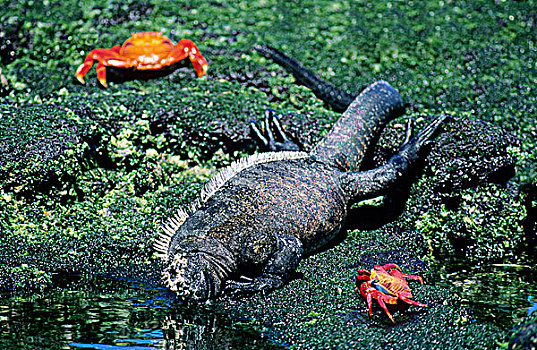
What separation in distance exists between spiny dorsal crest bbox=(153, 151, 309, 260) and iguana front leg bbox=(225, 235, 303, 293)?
0.68m

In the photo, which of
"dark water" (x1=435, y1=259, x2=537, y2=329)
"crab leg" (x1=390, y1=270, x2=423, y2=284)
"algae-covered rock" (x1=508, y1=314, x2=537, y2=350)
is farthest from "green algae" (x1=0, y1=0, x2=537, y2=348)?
"algae-covered rock" (x1=508, y1=314, x2=537, y2=350)

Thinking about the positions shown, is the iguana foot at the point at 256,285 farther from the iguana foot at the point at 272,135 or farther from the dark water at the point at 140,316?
the iguana foot at the point at 272,135

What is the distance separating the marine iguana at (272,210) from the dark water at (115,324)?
25 cm

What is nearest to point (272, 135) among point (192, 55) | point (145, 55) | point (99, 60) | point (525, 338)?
point (192, 55)

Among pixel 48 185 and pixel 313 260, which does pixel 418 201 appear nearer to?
pixel 313 260

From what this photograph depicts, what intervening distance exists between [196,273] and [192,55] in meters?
3.91

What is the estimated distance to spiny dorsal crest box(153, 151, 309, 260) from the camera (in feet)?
16.4

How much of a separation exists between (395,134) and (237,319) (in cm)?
311

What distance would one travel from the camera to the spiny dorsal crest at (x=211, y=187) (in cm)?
498

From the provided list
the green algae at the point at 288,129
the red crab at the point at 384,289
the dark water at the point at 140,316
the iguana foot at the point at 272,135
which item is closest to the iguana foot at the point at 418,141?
the green algae at the point at 288,129

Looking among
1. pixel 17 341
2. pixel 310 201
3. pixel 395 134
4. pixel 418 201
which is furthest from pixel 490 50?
pixel 17 341

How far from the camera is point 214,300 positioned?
4.56m

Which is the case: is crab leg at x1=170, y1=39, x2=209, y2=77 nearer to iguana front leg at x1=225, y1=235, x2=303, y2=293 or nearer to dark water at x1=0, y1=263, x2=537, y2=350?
iguana front leg at x1=225, y1=235, x2=303, y2=293

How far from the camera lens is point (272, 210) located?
5.15 m
